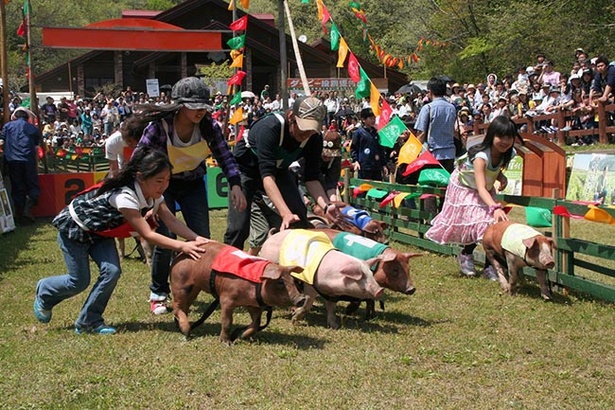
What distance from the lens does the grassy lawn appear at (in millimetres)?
4918

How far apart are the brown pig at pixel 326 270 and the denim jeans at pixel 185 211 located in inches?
34.1

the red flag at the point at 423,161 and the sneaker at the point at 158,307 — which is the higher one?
the red flag at the point at 423,161

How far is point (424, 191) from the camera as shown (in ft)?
36.2

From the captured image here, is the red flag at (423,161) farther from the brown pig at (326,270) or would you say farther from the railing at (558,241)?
the brown pig at (326,270)

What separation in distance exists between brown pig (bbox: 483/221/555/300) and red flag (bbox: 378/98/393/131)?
452cm

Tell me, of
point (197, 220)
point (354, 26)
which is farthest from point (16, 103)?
point (354, 26)

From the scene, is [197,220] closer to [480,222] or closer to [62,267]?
[480,222]

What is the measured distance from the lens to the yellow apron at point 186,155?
22.4 feet

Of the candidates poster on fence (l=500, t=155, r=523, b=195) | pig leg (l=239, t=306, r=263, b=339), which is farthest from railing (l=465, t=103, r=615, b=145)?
pig leg (l=239, t=306, r=263, b=339)

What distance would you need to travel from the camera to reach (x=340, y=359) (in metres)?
5.73

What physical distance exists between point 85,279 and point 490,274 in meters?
4.50

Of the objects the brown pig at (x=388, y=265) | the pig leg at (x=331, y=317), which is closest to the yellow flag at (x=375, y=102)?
the brown pig at (x=388, y=265)

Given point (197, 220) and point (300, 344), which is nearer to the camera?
point (300, 344)

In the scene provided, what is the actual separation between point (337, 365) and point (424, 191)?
5790mm
